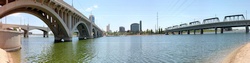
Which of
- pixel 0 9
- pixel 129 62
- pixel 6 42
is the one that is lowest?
pixel 129 62

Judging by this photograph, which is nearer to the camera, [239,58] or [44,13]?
[239,58]

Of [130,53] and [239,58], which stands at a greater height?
[239,58]

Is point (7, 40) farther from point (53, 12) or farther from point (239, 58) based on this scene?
point (53, 12)

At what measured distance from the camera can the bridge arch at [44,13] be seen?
38800mm

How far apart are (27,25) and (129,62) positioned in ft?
369

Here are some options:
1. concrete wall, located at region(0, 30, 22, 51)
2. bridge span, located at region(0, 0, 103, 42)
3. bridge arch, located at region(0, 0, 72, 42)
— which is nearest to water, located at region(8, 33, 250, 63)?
concrete wall, located at region(0, 30, 22, 51)

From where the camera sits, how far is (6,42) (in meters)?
24.6

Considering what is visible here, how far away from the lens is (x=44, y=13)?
59438 mm

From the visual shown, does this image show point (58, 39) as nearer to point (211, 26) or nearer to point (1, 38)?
point (1, 38)

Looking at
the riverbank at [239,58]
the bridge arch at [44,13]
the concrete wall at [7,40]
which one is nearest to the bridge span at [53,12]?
the bridge arch at [44,13]

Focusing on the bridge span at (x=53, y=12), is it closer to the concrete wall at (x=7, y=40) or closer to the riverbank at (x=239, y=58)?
the concrete wall at (x=7, y=40)

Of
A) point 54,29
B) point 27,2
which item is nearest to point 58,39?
point 54,29

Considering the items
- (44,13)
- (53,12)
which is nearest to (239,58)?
(53,12)

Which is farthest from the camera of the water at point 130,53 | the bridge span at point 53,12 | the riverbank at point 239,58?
the bridge span at point 53,12
